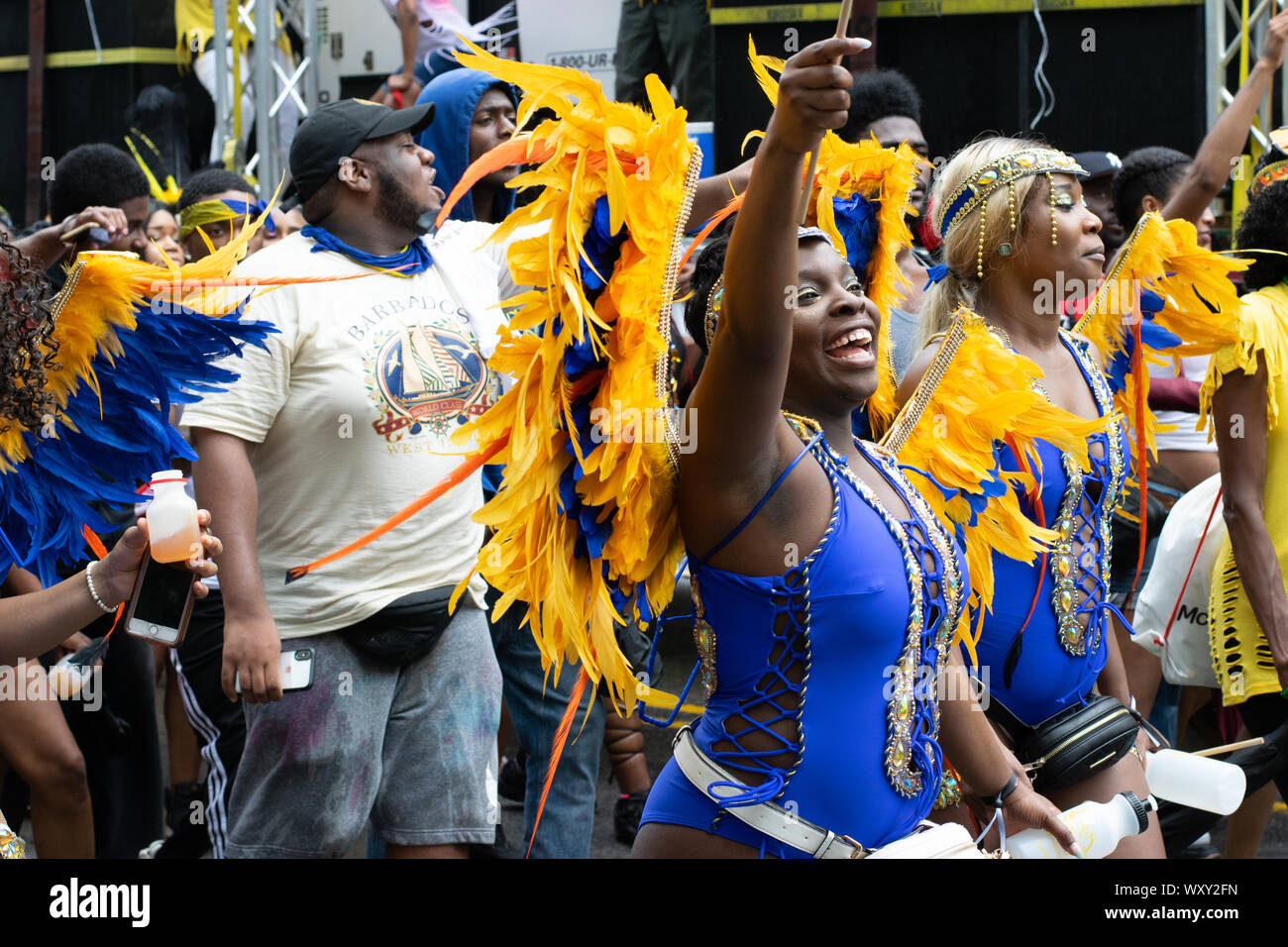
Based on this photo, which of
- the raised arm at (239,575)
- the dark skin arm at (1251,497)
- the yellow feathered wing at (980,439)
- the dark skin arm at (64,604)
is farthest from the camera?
→ the dark skin arm at (1251,497)

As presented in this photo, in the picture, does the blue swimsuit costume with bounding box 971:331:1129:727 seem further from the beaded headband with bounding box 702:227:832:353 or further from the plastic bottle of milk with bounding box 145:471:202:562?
the plastic bottle of milk with bounding box 145:471:202:562

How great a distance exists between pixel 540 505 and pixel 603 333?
28cm

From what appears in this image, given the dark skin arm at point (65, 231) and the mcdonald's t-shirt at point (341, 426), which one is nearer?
the mcdonald's t-shirt at point (341, 426)

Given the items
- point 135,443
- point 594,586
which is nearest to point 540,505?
point 594,586

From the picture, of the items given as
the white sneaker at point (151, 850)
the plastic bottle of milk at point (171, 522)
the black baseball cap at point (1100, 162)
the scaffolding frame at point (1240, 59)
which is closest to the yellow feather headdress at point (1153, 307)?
the black baseball cap at point (1100, 162)

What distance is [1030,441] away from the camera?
10.1ft

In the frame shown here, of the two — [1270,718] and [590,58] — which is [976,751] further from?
[590,58]

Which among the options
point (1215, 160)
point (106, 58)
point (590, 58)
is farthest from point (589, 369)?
point (106, 58)

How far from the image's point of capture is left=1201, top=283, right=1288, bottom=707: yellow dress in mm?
3682

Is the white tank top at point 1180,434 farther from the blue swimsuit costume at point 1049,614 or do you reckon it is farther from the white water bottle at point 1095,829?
the white water bottle at point 1095,829

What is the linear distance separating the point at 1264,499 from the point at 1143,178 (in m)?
1.94

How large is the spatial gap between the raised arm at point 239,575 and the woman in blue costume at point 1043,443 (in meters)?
1.39

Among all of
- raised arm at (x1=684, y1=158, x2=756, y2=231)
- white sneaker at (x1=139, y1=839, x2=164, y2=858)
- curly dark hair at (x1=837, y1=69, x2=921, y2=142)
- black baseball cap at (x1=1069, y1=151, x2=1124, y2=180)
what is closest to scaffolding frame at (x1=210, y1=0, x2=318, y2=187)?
curly dark hair at (x1=837, y1=69, x2=921, y2=142)

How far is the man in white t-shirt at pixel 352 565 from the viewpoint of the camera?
332 centimetres
